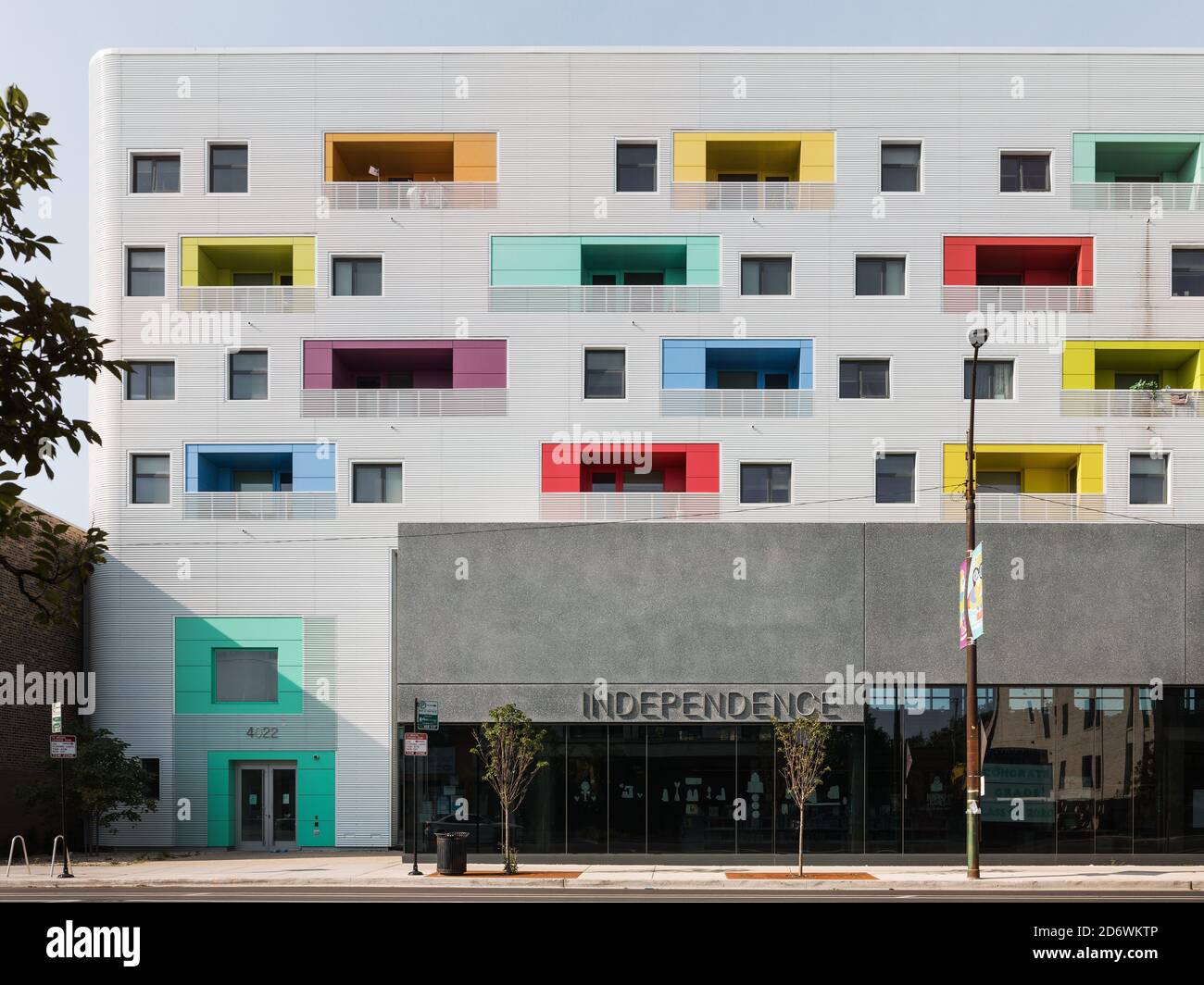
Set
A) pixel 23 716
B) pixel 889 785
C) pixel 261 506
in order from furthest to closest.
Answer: pixel 261 506 < pixel 23 716 < pixel 889 785

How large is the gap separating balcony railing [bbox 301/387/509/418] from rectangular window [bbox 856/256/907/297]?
1141 cm

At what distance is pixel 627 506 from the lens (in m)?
34.5

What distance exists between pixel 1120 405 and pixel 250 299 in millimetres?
26552

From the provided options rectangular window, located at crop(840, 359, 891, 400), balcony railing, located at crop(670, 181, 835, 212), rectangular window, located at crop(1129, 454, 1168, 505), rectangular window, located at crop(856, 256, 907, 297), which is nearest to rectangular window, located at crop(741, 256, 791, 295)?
balcony railing, located at crop(670, 181, 835, 212)

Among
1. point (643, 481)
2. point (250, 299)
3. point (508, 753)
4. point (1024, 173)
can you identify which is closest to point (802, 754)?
point (508, 753)

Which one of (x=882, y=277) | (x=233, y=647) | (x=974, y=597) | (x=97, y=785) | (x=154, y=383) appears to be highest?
(x=882, y=277)

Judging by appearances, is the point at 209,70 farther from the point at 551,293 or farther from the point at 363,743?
the point at 363,743

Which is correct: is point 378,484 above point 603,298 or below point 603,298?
below

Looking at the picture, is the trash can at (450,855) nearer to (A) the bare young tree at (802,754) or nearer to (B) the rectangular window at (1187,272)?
(A) the bare young tree at (802,754)

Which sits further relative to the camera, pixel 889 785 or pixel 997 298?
pixel 997 298

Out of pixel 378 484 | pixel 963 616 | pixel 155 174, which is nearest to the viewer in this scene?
pixel 963 616

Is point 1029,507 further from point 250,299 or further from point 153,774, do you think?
point 153,774
